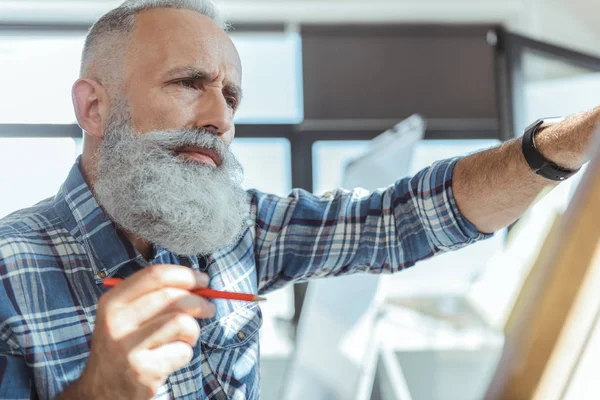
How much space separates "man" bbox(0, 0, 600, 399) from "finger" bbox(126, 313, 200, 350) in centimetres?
21

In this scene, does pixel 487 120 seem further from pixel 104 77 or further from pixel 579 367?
pixel 579 367

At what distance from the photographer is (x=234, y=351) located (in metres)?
1.01

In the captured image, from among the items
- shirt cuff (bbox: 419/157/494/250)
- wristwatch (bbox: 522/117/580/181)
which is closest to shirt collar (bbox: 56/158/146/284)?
shirt cuff (bbox: 419/157/494/250)

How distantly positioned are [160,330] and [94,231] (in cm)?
40

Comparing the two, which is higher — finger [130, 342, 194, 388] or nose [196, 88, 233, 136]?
nose [196, 88, 233, 136]

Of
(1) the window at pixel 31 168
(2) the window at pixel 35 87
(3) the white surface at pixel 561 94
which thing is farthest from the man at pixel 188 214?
(3) the white surface at pixel 561 94

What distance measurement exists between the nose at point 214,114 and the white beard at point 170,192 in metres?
0.02

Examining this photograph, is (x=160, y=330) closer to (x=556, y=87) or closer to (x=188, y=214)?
(x=188, y=214)

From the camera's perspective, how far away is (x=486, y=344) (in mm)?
3889

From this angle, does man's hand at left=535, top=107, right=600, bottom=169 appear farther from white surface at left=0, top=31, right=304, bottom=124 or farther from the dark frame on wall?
the dark frame on wall

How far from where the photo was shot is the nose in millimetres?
1036

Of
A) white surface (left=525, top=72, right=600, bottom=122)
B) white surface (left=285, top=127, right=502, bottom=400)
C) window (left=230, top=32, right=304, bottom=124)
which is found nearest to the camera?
white surface (left=285, top=127, right=502, bottom=400)

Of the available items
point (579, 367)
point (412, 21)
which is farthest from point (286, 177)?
point (579, 367)

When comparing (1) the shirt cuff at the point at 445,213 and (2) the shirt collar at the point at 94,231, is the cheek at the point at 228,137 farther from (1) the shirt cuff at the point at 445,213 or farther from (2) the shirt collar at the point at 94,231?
(1) the shirt cuff at the point at 445,213
